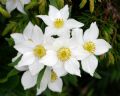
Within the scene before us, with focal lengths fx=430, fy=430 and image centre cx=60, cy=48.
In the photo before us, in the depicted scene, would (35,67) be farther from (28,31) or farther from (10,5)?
(10,5)

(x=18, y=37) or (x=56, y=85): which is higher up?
(x=18, y=37)

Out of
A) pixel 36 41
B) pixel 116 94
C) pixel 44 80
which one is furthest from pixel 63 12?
pixel 116 94

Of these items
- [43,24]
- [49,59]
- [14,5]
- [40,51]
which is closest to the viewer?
[49,59]

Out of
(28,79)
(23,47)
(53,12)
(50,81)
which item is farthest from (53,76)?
(53,12)

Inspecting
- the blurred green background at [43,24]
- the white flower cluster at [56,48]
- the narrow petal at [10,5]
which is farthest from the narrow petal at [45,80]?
the narrow petal at [10,5]

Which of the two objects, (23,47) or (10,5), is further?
(10,5)

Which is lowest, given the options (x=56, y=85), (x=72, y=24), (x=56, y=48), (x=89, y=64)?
(x=56, y=85)

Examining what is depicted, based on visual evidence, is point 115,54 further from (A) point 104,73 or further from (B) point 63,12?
(A) point 104,73

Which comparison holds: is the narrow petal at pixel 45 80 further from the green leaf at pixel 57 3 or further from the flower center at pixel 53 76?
the green leaf at pixel 57 3
